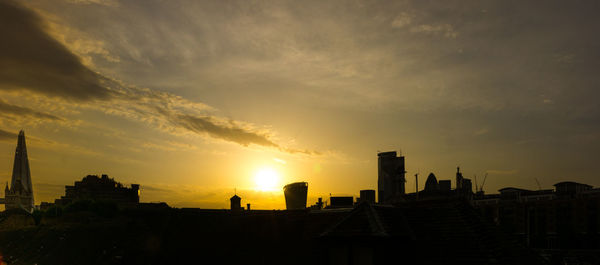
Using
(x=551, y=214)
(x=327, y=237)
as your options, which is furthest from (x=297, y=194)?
(x=551, y=214)

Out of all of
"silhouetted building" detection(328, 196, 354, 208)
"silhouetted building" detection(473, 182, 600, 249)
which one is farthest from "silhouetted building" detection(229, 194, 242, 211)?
"silhouetted building" detection(473, 182, 600, 249)

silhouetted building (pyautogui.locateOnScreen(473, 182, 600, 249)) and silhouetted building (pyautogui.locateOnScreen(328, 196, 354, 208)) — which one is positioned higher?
silhouetted building (pyautogui.locateOnScreen(328, 196, 354, 208))

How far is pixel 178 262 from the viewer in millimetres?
28797

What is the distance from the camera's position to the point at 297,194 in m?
42.7

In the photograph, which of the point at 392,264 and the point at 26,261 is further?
the point at 26,261

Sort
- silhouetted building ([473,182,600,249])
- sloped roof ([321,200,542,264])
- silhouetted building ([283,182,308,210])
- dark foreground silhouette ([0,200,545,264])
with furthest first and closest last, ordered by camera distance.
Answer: silhouetted building ([473,182,600,249]) < silhouetted building ([283,182,308,210]) < dark foreground silhouette ([0,200,545,264]) < sloped roof ([321,200,542,264])

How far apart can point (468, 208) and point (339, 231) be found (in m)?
7.60

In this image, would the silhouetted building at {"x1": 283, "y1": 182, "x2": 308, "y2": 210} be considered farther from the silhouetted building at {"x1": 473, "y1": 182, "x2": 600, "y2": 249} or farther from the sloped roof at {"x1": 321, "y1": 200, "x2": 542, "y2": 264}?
the silhouetted building at {"x1": 473, "y1": 182, "x2": 600, "y2": 249}

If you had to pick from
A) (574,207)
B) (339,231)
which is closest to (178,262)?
(339,231)

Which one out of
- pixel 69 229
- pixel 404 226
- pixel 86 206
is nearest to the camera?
pixel 404 226

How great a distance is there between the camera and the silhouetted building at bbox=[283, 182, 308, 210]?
42469mm

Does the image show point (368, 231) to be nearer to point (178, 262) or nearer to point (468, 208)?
point (468, 208)

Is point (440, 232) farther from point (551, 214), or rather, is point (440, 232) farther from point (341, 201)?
point (551, 214)

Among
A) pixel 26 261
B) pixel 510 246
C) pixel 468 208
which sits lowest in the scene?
pixel 26 261
